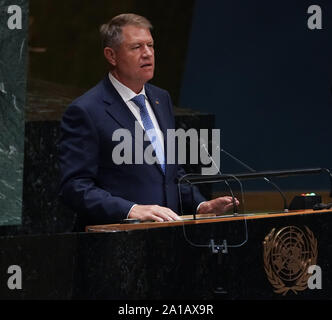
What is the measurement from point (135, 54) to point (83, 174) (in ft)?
1.60

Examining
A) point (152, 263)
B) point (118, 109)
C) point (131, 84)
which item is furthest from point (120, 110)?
point (152, 263)

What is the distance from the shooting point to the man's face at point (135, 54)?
3902 millimetres

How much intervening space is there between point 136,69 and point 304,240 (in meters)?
→ 0.90

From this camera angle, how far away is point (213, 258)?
335 centimetres

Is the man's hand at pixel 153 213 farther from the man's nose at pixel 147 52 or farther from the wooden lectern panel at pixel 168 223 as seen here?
the man's nose at pixel 147 52

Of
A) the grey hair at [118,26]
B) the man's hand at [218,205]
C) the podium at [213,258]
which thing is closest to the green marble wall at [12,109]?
the grey hair at [118,26]

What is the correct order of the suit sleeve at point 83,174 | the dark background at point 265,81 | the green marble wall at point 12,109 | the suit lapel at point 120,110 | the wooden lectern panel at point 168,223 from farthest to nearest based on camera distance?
the dark background at point 265,81 < the green marble wall at point 12,109 < the suit lapel at point 120,110 < the suit sleeve at point 83,174 < the wooden lectern panel at point 168,223

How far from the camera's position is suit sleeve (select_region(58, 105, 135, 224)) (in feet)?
12.0

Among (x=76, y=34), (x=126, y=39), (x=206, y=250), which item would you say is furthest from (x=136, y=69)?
(x=76, y=34)

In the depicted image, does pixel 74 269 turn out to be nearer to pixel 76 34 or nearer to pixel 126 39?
pixel 126 39

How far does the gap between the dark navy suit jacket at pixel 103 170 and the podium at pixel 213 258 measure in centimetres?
30

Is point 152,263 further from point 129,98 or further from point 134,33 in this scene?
point 134,33

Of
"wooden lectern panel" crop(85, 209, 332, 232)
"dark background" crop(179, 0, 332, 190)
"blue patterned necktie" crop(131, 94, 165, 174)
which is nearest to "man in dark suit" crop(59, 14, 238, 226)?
"blue patterned necktie" crop(131, 94, 165, 174)
